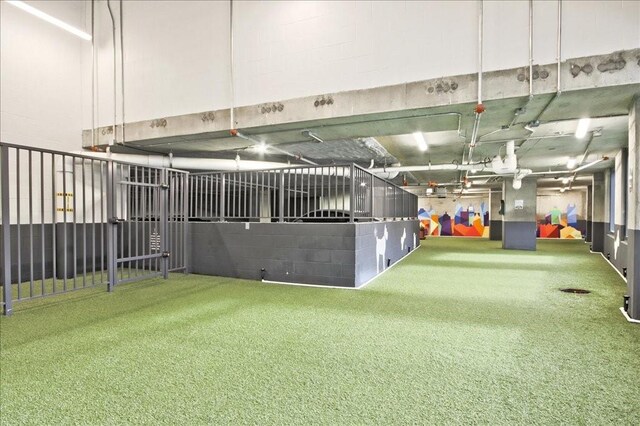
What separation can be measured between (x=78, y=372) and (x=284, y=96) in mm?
4522

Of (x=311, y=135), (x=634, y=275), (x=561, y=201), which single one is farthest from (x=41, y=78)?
(x=561, y=201)

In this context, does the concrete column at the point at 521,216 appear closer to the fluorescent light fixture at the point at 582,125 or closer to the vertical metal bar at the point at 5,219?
→ the fluorescent light fixture at the point at 582,125

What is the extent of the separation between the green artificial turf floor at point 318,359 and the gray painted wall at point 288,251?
0.80 meters

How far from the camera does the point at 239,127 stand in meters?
5.77

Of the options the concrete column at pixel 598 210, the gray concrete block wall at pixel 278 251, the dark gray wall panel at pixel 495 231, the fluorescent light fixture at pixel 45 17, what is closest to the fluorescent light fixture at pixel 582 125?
the gray concrete block wall at pixel 278 251

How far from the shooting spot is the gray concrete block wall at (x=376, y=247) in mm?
5613

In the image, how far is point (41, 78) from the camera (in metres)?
6.32

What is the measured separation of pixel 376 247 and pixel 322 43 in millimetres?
3862

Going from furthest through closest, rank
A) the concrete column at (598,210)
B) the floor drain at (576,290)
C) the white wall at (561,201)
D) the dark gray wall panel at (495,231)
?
the white wall at (561,201) → the dark gray wall panel at (495,231) → the concrete column at (598,210) → the floor drain at (576,290)

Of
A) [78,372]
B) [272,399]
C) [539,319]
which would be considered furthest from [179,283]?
[539,319]

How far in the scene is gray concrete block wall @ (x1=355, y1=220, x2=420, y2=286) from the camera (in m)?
5.61

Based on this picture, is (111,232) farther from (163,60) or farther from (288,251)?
(163,60)

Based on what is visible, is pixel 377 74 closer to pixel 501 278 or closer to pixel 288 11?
pixel 288 11

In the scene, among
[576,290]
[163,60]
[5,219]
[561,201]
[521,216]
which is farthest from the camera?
[561,201]
